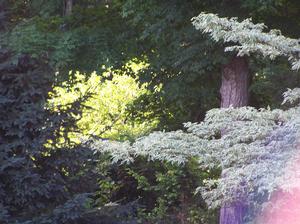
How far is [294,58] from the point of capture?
5.02 metres

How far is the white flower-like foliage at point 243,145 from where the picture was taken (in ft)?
12.2

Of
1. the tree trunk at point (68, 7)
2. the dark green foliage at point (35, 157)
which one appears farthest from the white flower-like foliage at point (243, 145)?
the tree trunk at point (68, 7)

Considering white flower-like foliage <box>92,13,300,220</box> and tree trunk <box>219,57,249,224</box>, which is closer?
white flower-like foliage <box>92,13,300,220</box>

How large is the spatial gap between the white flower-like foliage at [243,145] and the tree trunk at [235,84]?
2.82 metres

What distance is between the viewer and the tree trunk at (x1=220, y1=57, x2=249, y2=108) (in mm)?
7916

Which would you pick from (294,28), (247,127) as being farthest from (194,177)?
(247,127)

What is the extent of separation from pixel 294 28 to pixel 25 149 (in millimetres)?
4685

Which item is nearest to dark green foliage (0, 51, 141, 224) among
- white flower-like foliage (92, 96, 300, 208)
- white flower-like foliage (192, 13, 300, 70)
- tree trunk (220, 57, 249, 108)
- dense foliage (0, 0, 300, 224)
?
dense foliage (0, 0, 300, 224)

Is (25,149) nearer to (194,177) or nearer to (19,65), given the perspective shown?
(19,65)

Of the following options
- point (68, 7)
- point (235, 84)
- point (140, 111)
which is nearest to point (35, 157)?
point (235, 84)

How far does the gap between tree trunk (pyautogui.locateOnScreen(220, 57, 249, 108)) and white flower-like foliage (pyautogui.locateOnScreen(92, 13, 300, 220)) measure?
282 centimetres

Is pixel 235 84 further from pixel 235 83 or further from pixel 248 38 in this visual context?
pixel 248 38

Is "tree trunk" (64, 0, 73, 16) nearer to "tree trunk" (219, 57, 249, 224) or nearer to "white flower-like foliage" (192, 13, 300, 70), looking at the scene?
"tree trunk" (219, 57, 249, 224)

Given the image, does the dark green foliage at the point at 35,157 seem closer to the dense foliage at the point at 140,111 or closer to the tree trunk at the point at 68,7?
the dense foliage at the point at 140,111
